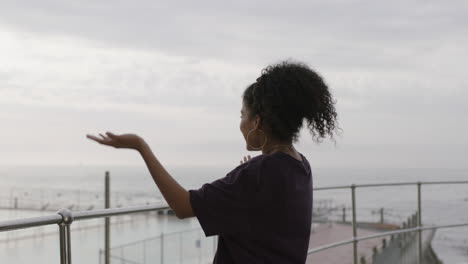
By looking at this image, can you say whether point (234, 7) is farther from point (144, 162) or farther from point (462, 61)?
point (144, 162)

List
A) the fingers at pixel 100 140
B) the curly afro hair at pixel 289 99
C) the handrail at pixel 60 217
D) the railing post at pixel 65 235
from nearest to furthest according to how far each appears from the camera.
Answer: the fingers at pixel 100 140 < the curly afro hair at pixel 289 99 < the handrail at pixel 60 217 < the railing post at pixel 65 235

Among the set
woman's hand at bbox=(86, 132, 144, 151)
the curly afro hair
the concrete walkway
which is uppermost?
the curly afro hair

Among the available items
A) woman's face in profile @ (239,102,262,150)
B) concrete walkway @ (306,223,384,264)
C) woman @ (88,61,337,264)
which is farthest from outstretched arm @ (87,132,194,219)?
concrete walkway @ (306,223,384,264)

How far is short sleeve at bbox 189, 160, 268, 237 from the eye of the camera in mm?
1122

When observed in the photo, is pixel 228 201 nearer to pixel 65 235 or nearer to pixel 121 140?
pixel 121 140

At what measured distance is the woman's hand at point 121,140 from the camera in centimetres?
111

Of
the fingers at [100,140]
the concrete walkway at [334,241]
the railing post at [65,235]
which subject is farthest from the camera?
the concrete walkway at [334,241]

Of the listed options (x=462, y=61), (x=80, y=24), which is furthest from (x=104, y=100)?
(x=462, y=61)

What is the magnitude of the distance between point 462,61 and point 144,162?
1359 cm

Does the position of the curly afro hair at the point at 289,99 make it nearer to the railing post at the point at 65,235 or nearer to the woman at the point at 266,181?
the woman at the point at 266,181

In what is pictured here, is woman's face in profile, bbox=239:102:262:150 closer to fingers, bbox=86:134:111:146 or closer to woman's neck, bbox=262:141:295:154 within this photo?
woman's neck, bbox=262:141:295:154

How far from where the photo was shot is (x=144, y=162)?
3.68ft

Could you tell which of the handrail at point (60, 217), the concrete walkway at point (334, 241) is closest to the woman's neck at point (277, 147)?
the handrail at point (60, 217)

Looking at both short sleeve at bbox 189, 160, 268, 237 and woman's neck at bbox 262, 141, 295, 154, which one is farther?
woman's neck at bbox 262, 141, 295, 154
